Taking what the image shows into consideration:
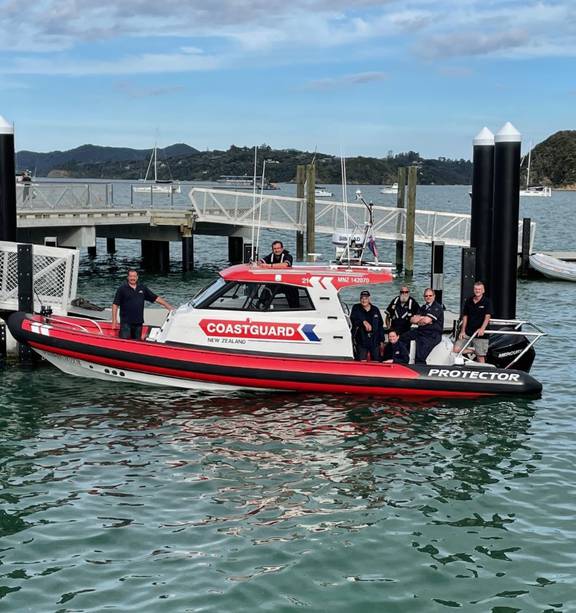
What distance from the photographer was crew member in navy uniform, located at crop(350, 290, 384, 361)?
13867 mm

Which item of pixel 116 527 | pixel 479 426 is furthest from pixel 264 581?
pixel 479 426

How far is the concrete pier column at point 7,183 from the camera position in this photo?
53.3ft

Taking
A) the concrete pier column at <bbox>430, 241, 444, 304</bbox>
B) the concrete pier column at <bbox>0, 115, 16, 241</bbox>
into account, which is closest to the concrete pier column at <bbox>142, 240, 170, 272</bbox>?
the concrete pier column at <bbox>430, 241, 444, 304</bbox>

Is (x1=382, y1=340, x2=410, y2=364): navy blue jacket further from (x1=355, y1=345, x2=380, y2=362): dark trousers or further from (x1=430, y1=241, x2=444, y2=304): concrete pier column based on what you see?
(x1=430, y1=241, x2=444, y2=304): concrete pier column

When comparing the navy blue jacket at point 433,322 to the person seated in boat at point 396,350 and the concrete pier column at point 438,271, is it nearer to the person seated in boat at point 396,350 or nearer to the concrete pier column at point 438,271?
the person seated in boat at point 396,350

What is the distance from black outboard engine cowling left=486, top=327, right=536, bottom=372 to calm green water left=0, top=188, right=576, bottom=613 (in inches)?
22.5

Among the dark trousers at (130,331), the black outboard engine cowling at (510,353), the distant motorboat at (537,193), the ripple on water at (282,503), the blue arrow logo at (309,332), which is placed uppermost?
the distant motorboat at (537,193)

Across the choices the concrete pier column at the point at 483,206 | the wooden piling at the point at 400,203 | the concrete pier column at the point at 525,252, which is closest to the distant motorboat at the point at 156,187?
the wooden piling at the point at 400,203

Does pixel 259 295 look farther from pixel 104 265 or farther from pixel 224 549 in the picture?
pixel 104 265

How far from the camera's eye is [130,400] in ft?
44.5

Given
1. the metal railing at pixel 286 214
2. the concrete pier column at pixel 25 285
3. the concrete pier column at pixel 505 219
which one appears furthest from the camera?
the metal railing at pixel 286 214

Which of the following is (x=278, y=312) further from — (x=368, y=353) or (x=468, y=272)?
(x=468, y=272)

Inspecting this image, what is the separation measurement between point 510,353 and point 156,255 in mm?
20885

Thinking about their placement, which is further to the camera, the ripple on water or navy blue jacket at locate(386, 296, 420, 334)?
navy blue jacket at locate(386, 296, 420, 334)
